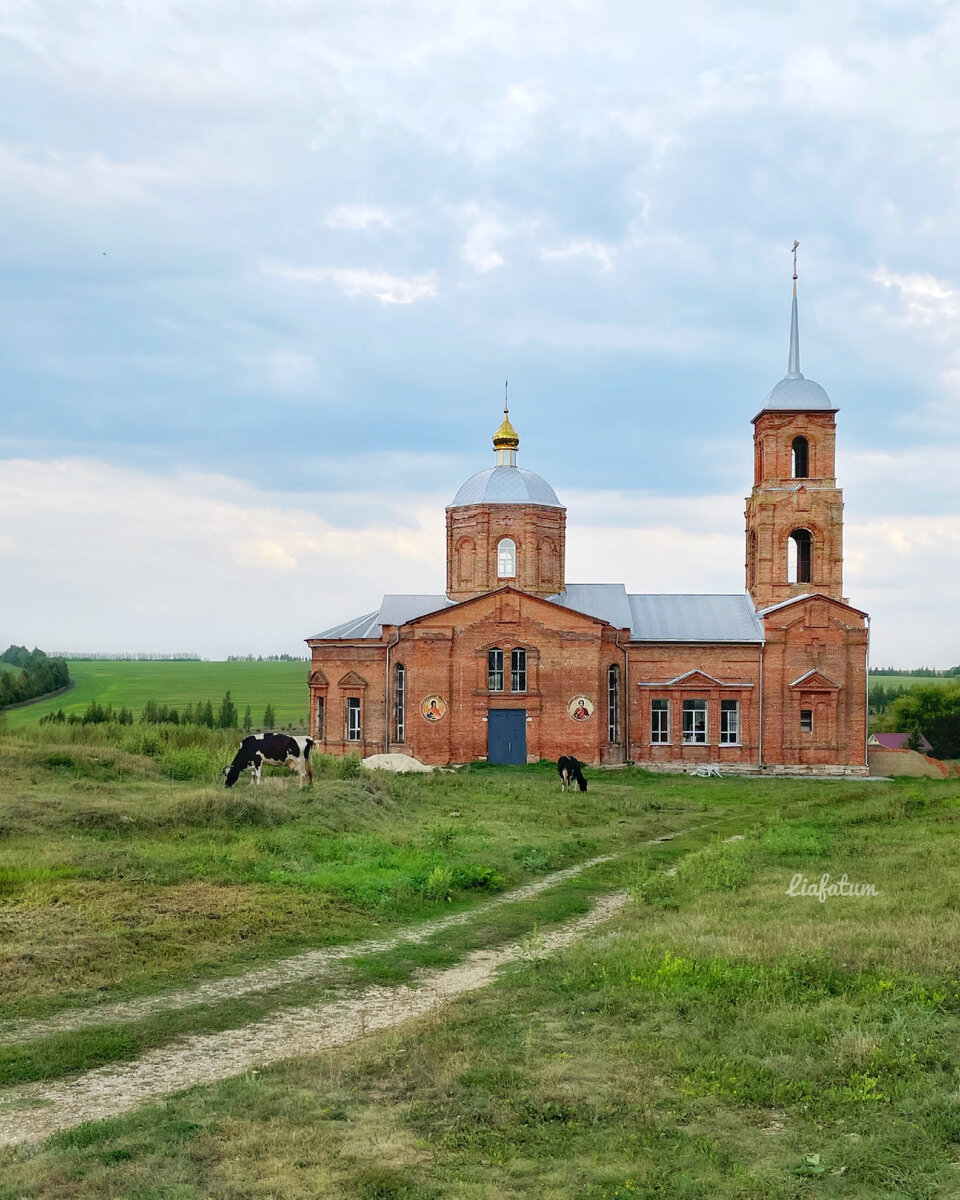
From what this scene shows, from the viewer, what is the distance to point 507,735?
1563 inches

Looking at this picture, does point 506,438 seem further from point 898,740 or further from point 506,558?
point 898,740

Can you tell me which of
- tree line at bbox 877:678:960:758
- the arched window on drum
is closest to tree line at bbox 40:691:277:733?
the arched window on drum

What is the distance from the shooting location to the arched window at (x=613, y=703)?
41188mm

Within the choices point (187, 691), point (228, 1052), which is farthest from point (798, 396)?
point (187, 691)

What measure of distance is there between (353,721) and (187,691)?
62604mm

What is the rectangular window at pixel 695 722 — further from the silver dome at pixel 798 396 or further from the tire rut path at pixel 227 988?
the tire rut path at pixel 227 988

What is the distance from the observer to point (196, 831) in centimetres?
1916

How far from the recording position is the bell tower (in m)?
43.1

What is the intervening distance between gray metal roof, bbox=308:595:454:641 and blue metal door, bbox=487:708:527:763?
5272 mm

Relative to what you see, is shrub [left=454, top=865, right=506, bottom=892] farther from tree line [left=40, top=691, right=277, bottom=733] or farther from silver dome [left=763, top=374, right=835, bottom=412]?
silver dome [left=763, top=374, right=835, bottom=412]

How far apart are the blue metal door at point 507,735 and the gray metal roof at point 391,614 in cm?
527

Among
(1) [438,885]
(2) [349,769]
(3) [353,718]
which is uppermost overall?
(3) [353,718]

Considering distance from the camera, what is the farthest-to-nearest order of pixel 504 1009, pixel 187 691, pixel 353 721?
pixel 187 691
pixel 353 721
pixel 504 1009

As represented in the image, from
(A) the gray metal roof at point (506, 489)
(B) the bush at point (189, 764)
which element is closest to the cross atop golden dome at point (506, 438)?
(A) the gray metal roof at point (506, 489)
